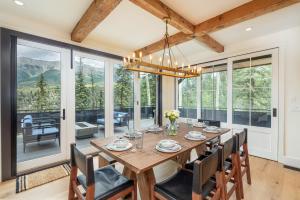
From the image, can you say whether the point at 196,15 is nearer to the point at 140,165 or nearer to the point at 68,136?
the point at 140,165

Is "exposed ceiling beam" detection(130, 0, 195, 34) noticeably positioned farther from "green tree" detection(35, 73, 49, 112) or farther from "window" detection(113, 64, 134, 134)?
"green tree" detection(35, 73, 49, 112)

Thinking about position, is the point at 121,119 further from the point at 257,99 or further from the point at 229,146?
the point at 257,99

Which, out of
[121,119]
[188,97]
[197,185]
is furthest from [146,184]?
[188,97]

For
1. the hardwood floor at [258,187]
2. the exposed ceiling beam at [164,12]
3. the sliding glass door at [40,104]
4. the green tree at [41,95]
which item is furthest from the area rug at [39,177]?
the exposed ceiling beam at [164,12]

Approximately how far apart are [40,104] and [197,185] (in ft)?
9.57

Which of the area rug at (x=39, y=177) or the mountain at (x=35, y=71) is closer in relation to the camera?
the area rug at (x=39, y=177)

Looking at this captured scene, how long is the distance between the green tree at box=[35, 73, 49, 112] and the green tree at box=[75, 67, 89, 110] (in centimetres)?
54

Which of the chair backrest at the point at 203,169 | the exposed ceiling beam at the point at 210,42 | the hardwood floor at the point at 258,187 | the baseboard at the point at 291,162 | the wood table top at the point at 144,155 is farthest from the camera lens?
the exposed ceiling beam at the point at 210,42

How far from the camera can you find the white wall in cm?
288

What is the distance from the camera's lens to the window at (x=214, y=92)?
13.0 feet

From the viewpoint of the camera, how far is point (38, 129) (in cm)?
286

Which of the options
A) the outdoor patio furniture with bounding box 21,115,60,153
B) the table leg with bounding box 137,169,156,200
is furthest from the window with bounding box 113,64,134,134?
the table leg with bounding box 137,169,156,200

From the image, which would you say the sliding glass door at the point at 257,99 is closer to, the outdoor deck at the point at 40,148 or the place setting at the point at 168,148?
the place setting at the point at 168,148

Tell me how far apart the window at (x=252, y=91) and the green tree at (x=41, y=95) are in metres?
4.06
